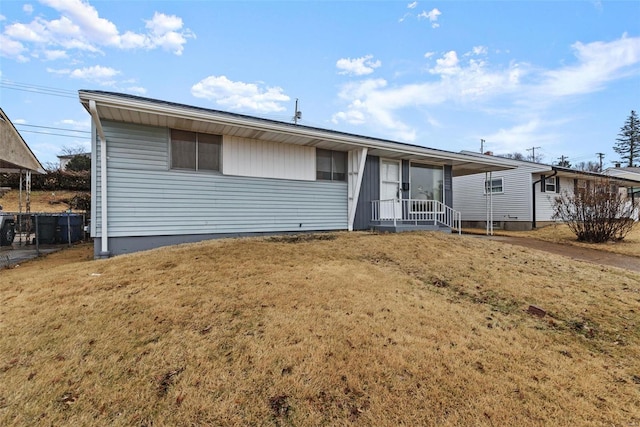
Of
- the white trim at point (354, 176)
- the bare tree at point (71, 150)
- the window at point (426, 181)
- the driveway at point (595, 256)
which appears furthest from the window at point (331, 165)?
the bare tree at point (71, 150)

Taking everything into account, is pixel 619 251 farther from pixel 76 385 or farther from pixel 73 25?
pixel 73 25

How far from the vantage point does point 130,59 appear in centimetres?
1258

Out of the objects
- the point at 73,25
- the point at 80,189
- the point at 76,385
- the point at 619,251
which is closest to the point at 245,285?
the point at 76,385

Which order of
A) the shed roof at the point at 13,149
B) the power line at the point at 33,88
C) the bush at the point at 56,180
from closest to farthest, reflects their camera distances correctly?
the shed roof at the point at 13,149, the power line at the point at 33,88, the bush at the point at 56,180

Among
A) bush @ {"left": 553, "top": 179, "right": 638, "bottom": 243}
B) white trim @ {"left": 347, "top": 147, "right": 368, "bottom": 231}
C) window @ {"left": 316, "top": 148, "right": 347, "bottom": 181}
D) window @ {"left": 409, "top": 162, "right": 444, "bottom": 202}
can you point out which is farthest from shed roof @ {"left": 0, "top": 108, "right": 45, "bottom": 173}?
bush @ {"left": 553, "top": 179, "right": 638, "bottom": 243}

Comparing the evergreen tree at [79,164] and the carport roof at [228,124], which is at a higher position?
the evergreen tree at [79,164]

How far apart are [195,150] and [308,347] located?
246 inches

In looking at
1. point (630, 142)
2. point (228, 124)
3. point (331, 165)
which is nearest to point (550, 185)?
point (331, 165)

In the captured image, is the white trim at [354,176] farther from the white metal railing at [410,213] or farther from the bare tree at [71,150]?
the bare tree at [71,150]

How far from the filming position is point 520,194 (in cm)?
1539

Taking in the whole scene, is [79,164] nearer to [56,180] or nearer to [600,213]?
[56,180]

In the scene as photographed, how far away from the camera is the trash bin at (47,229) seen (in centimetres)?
1015

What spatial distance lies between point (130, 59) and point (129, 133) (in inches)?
328

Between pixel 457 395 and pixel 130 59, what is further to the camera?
pixel 130 59
